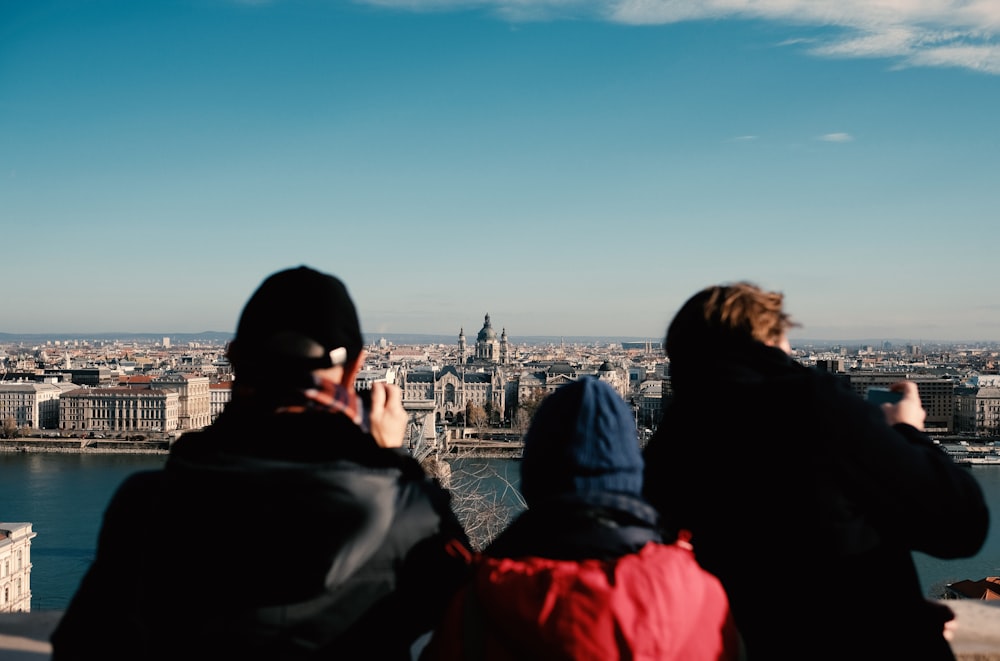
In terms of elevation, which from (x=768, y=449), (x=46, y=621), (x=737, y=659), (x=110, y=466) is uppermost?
(x=768, y=449)

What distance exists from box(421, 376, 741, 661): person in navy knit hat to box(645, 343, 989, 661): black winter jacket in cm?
7

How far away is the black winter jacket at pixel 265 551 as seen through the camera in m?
0.51

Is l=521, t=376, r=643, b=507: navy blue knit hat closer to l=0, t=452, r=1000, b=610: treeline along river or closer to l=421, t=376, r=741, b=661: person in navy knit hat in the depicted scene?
l=421, t=376, r=741, b=661: person in navy knit hat

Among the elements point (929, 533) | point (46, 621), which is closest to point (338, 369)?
point (929, 533)

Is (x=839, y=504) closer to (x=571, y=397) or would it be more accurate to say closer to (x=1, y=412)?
(x=571, y=397)

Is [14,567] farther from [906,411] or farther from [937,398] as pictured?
[937,398]

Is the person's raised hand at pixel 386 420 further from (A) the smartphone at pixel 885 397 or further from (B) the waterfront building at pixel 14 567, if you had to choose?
(B) the waterfront building at pixel 14 567

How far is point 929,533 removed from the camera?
1.89 ft

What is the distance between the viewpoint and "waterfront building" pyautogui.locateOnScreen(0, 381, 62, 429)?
21.2 m

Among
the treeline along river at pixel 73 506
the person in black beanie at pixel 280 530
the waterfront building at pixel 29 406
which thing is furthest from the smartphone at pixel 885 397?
the waterfront building at pixel 29 406

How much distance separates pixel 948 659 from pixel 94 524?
10.4 metres

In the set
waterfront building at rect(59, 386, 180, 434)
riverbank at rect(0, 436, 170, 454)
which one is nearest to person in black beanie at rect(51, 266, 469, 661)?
riverbank at rect(0, 436, 170, 454)

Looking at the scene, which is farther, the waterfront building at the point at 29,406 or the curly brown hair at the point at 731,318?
the waterfront building at the point at 29,406

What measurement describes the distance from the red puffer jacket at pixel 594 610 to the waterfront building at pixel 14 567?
6.34m
